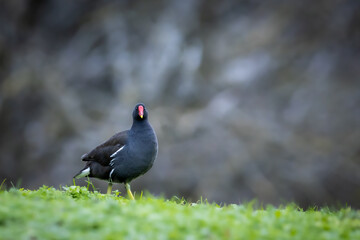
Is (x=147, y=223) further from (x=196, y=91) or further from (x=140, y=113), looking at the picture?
(x=196, y=91)

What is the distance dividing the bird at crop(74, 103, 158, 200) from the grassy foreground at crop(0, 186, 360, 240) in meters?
2.45

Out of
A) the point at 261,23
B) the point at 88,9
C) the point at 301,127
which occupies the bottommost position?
the point at 301,127

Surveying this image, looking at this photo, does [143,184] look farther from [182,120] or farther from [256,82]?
[256,82]

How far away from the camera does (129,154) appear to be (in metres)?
7.22

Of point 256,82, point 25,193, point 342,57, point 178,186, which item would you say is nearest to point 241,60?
point 256,82

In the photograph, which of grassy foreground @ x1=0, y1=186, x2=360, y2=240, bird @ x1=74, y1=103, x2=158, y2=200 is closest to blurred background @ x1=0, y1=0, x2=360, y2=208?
bird @ x1=74, y1=103, x2=158, y2=200

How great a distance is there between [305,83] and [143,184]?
7918 mm

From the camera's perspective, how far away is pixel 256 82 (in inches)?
787

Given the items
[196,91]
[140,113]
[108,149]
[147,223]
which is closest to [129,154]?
[108,149]

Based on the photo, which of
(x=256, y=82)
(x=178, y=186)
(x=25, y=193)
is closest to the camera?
(x=25, y=193)

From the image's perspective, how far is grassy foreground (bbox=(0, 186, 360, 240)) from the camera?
394 centimetres

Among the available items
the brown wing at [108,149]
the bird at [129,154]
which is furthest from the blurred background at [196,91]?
the bird at [129,154]

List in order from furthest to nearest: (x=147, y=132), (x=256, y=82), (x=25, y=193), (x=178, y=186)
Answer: (x=256, y=82)
(x=178, y=186)
(x=147, y=132)
(x=25, y=193)

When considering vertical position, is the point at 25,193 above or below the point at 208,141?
below
